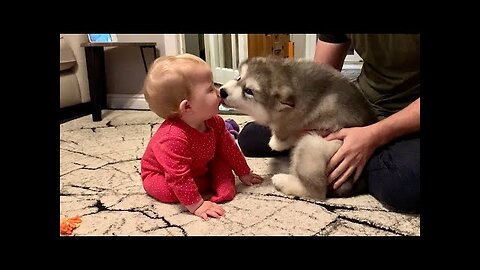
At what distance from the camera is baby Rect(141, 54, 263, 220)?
46.4 inches

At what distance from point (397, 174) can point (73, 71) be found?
2113 millimetres

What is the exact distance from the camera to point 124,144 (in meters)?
1.92

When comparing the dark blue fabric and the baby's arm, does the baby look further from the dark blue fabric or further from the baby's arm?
the dark blue fabric

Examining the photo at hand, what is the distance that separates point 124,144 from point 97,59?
0.97 meters

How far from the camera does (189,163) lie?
4.02 feet

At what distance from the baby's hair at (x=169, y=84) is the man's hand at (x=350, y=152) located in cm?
45

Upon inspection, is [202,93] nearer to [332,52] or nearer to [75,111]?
[332,52]

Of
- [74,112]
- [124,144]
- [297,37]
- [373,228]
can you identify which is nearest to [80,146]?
[124,144]

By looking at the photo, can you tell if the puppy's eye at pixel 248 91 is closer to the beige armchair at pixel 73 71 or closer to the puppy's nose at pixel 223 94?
the puppy's nose at pixel 223 94

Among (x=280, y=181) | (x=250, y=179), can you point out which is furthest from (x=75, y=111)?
(x=280, y=181)

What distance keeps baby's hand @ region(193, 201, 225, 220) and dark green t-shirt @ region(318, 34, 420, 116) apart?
2.23ft

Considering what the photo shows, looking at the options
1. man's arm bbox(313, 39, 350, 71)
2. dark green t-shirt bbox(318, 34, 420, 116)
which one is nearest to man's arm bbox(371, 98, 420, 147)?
dark green t-shirt bbox(318, 34, 420, 116)

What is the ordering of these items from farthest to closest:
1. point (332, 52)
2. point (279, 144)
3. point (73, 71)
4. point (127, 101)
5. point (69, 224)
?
point (127, 101) < point (73, 71) < point (332, 52) < point (279, 144) < point (69, 224)
